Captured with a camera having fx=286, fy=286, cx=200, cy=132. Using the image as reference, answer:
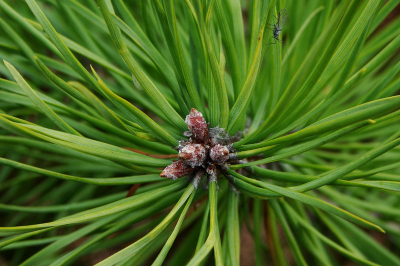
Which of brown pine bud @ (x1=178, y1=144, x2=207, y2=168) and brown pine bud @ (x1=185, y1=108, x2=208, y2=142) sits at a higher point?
brown pine bud @ (x1=185, y1=108, x2=208, y2=142)

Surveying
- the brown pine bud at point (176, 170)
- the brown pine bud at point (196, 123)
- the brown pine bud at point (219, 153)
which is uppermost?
the brown pine bud at point (196, 123)

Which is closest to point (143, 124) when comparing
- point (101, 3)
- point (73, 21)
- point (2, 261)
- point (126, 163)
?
point (126, 163)

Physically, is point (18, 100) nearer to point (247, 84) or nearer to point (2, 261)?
point (247, 84)

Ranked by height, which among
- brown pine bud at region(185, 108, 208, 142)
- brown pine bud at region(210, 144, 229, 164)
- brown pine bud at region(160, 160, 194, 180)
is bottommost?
brown pine bud at region(160, 160, 194, 180)
